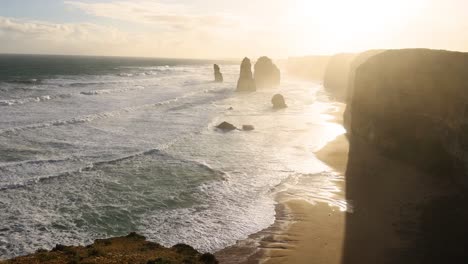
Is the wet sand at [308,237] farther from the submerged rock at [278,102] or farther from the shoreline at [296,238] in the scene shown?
the submerged rock at [278,102]

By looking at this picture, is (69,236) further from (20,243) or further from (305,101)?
(305,101)

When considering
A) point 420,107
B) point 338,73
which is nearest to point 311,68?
point 338,73

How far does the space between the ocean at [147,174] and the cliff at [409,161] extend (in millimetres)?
2802

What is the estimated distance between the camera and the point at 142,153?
96.3 ft

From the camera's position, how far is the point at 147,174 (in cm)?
2494

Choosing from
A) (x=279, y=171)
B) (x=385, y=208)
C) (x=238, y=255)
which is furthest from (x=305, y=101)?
(x=238, y=255)

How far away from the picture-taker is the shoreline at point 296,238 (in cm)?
1561

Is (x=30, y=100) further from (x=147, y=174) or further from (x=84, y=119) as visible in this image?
(x=147, y=174)

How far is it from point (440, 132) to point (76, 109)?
39.5 m

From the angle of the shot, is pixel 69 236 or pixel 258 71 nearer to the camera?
pixel 69 236

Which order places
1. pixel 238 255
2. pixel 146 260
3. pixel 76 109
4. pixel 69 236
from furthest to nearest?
pixel 76 109, pixel 69 236, pixel 238 255, pixel 146 260

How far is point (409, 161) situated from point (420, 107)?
3987 mm

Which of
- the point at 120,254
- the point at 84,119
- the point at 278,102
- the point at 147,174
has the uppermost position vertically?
the point at 278,102

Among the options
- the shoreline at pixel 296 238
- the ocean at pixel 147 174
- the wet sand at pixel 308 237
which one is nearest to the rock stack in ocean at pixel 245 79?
the ocean at pixel 147 174
